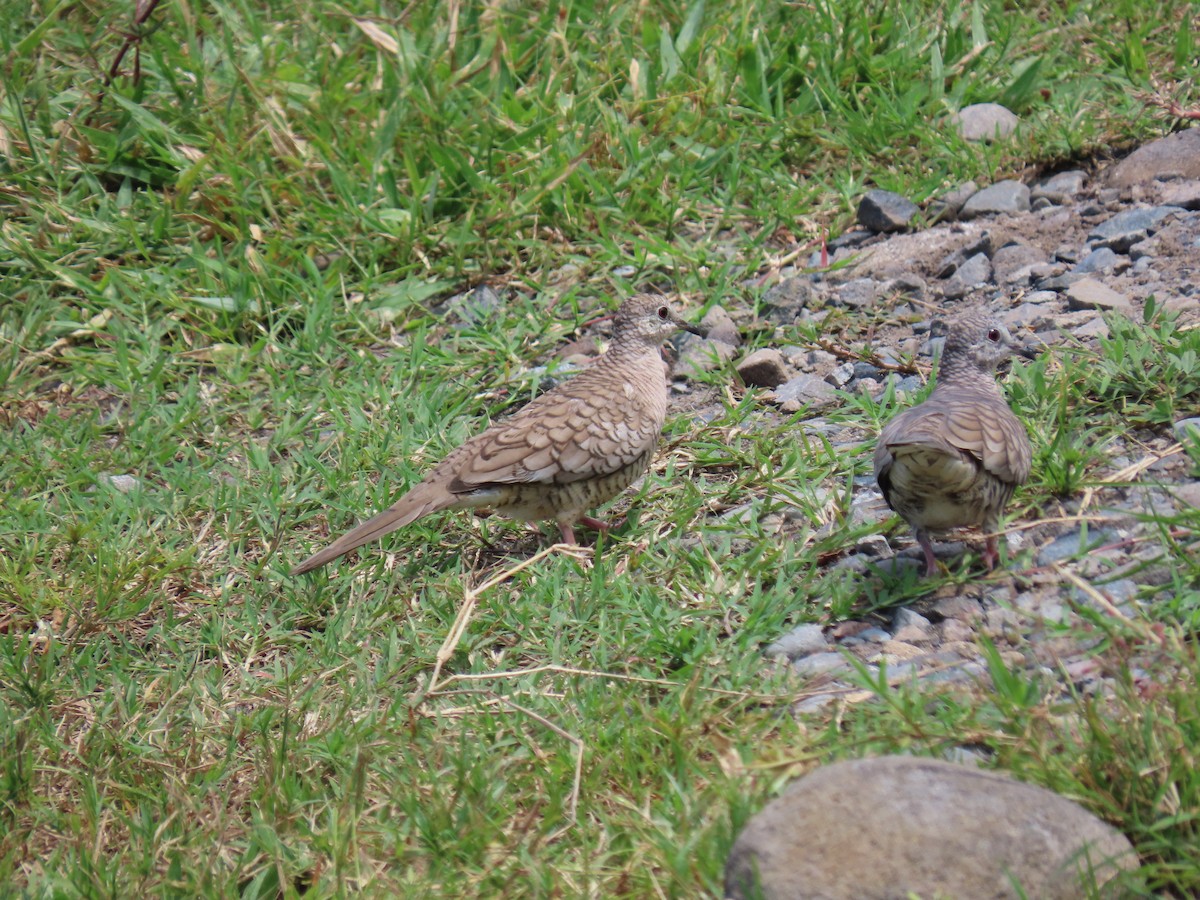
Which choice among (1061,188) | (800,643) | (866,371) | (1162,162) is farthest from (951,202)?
(800,643)

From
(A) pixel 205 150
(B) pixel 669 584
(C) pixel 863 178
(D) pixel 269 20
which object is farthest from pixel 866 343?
(D) pixel 269 20

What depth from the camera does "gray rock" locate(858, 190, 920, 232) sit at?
23.0 feet

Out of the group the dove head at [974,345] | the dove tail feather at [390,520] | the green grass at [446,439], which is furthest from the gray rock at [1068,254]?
the dove tail feather at [390,520]

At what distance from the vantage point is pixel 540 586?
4.93 meters

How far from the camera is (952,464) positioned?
418cm

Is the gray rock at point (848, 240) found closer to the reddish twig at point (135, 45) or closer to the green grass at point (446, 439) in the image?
the green grass at point (446, 439)

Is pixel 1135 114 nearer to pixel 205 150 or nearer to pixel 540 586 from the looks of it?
pixel 540 586

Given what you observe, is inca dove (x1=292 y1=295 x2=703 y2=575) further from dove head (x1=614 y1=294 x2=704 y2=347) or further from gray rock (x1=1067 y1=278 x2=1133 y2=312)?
gray rock (x1=1067 y1=278 x2=1133 y2=312)

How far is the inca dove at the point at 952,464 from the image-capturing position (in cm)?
420

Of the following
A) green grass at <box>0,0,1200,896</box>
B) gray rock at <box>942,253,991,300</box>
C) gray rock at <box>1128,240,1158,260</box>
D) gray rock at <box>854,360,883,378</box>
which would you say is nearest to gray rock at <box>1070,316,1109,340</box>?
green grass at <box>0,0,1200,896</box>

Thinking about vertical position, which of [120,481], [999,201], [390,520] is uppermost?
[999,201]

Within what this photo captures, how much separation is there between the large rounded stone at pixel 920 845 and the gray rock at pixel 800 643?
4.34ft

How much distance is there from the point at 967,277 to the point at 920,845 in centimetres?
419

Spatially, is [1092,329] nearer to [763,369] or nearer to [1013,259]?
[1013,259]
